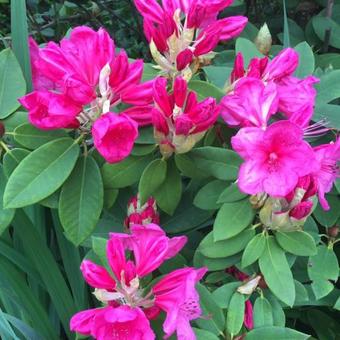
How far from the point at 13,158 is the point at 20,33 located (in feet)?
0.69

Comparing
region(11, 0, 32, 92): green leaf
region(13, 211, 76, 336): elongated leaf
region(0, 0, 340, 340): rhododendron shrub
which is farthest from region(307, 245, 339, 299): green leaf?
region(11, 0, 32, 92): green leaf

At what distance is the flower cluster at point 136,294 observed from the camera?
2.55 feet

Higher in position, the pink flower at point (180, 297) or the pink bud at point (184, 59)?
the pink bud at point (184, 59)

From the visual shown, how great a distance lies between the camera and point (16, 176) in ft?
2.80

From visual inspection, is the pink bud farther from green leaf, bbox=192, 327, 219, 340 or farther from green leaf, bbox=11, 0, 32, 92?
green leaf, bbox=192, 327, 219, 340

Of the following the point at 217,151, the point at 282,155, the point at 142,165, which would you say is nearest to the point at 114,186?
the point at 142,165

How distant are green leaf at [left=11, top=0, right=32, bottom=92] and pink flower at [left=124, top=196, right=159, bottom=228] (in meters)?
0.29

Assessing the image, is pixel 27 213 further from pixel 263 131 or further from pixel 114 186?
pixel 263 131

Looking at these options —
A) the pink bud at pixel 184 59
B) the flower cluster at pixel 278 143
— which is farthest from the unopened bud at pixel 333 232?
the pink bud at pixel 184 59

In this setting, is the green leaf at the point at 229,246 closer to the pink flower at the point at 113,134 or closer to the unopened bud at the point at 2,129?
the pink flower at the point at 113,134

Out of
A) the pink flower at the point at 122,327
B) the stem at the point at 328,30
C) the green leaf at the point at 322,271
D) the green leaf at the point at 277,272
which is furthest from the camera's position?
the stem at the point at 328,30

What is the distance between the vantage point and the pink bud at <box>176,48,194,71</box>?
0.88 metres

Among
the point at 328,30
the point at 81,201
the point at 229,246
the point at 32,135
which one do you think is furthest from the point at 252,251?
the point at 328,30

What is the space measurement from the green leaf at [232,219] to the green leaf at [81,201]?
174mm
